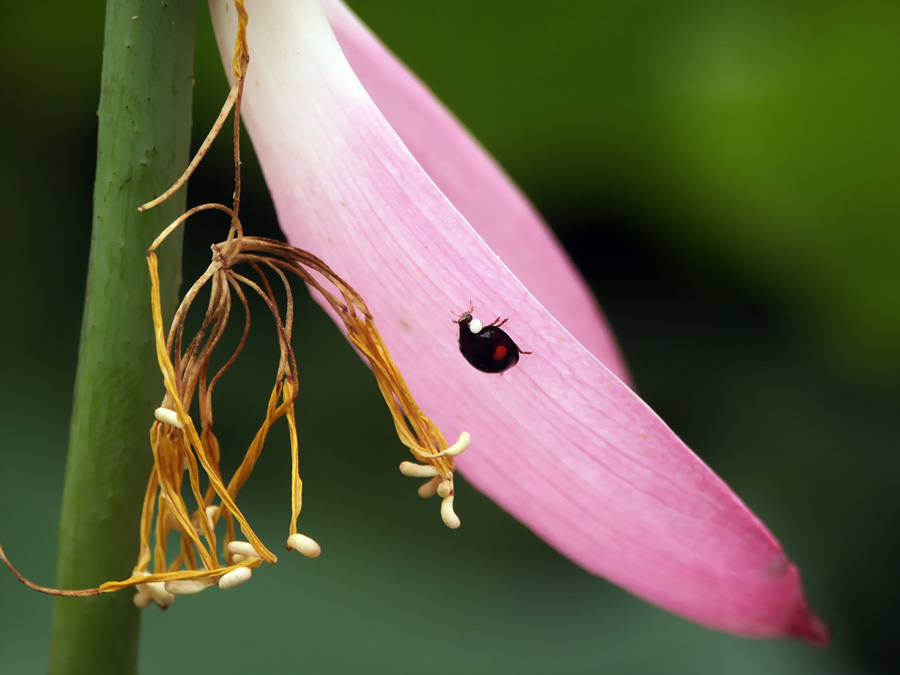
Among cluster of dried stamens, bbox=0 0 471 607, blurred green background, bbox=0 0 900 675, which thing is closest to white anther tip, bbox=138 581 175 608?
cluster of dried stamens, bbox=0 0 471 607

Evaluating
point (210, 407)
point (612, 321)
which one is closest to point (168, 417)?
point (210, 407)

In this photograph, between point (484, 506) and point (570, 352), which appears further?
point (484, 506)

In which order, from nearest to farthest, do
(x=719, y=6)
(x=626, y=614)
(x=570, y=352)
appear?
(x=570, y=352), (x=626, y=614), (x=719, y=6)

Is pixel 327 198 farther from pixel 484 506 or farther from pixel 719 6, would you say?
Result: pixel 719 6

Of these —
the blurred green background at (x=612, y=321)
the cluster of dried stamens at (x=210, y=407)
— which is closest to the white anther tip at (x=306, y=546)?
the cluster of dried stamens at (x=210, y=407)

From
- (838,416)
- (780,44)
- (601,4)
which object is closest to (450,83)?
(601,4)

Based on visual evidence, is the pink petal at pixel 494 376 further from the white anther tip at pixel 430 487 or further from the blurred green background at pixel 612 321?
the blurred green background at pixel 612 321
